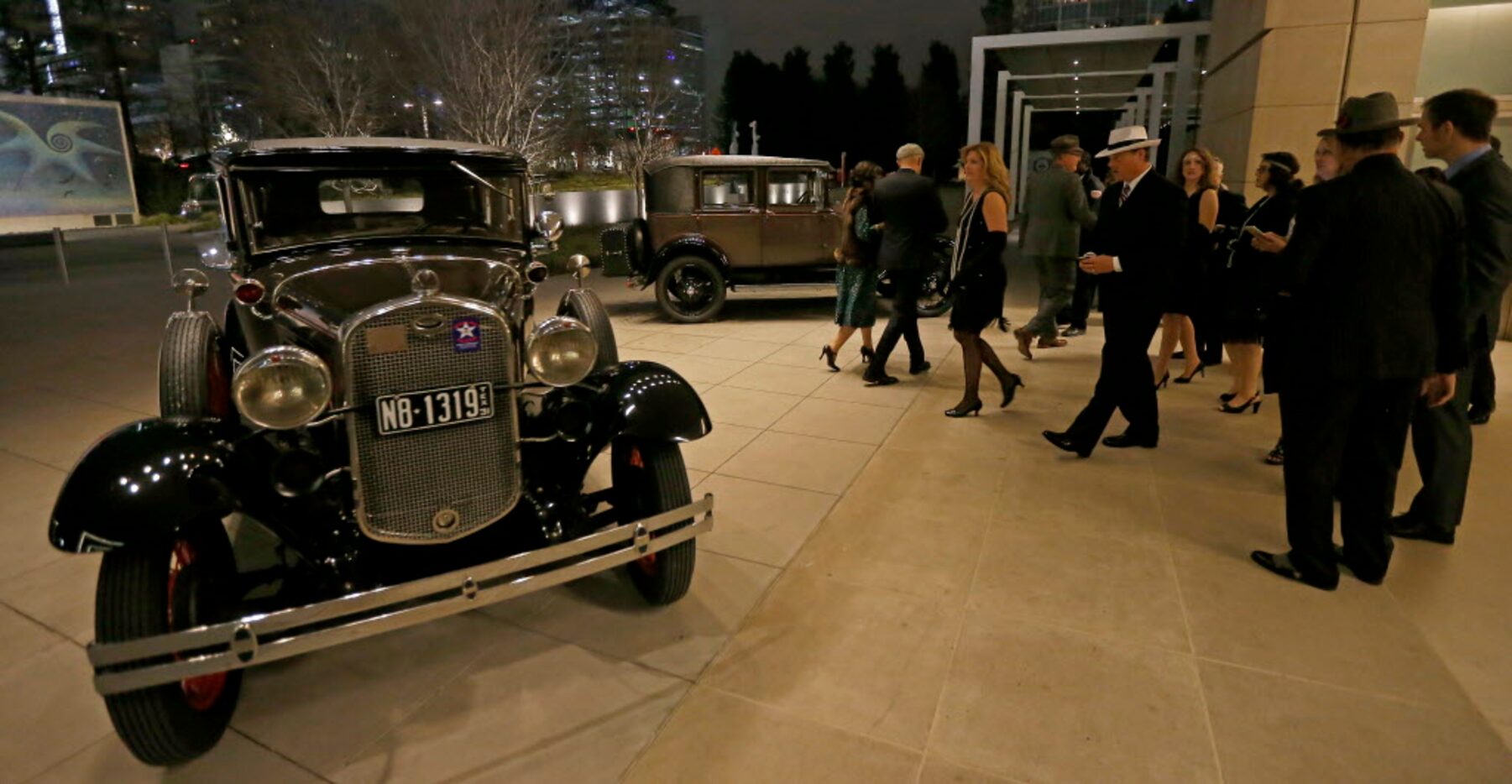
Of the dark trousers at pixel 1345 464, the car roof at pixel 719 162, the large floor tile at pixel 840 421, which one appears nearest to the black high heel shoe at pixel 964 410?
the large floor tile at pixel 840 421

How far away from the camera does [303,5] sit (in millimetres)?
24297

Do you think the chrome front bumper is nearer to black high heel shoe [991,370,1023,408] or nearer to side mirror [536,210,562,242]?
side mirror [536,210,562,242]

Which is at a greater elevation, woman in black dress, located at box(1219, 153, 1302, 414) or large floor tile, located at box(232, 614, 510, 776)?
woman in black dress, located at box(1219, 153, 1302, 414)

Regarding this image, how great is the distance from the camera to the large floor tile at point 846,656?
2412mm

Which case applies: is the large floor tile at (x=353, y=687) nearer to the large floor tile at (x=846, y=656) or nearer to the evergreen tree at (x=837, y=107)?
the large floor tile at (x=846, y=656)

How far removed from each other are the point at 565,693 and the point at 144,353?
23.9ft

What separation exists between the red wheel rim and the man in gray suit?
6.12 metres

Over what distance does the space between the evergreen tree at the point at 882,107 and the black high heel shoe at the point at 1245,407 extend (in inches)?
1655

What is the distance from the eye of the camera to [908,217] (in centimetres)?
561

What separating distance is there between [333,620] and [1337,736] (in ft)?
9.93

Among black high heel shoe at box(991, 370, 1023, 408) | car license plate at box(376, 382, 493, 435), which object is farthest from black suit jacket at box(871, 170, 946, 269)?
car license plate at box(376, 382, 493, 435)

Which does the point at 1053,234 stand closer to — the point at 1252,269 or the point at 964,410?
the point at 1252,269

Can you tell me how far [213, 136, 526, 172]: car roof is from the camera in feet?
11.3

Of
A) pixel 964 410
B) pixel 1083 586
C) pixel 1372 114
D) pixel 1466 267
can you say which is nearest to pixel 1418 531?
pixel 1466 267
